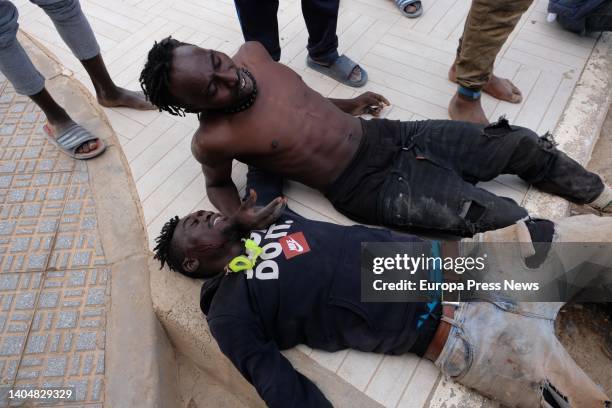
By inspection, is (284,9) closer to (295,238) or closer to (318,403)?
(295,238)

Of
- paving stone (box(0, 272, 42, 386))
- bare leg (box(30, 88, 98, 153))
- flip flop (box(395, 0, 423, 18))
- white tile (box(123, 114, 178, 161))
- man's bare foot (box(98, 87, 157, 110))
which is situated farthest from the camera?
flip flop (box(395, 0, 423, 18))

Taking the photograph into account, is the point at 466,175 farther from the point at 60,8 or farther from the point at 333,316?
the point at 60,8

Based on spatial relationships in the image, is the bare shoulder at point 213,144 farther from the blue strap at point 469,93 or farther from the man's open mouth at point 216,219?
the blue strap at point 469,93

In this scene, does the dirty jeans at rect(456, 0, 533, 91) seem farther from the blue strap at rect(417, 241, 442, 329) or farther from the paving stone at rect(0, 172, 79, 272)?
the paving stone at rect(0, 172, 79, 272)

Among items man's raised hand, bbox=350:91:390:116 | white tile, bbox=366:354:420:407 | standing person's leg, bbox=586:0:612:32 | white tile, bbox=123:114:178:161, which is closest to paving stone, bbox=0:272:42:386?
white tile, bbox=123:114:178:161

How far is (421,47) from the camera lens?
134 inches

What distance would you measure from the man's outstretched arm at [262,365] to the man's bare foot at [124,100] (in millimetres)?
1872

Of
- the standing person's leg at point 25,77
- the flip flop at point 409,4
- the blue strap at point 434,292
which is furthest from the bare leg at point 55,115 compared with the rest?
the flip flop at point 409,4

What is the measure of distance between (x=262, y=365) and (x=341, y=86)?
2098 millimetres

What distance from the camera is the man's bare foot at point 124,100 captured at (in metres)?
3.06

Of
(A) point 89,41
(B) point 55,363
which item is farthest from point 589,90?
(B) point 55,363

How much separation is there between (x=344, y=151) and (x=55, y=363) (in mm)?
1743

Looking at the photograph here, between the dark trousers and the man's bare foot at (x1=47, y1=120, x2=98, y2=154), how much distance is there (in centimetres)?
121

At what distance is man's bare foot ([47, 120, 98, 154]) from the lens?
111 inches
